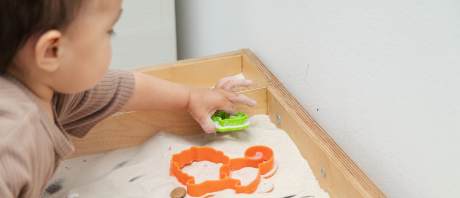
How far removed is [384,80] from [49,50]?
449mm

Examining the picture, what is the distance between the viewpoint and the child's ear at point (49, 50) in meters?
0.46

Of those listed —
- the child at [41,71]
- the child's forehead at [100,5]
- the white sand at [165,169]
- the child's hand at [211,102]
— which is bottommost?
the white sand at [165,169]

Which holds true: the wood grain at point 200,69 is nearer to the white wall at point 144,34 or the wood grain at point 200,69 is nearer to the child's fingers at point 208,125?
the child's fingers at point 208,125

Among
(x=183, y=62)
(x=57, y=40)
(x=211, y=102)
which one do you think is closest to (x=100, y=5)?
(x=57, y=40)

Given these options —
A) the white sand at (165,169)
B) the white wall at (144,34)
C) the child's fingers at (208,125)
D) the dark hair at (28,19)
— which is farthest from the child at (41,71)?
the white wall at (144,34)

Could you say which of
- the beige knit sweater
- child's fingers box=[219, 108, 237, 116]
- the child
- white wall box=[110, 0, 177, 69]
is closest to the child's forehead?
the child

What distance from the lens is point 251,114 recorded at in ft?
2.99

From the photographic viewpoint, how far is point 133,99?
79 centimetres

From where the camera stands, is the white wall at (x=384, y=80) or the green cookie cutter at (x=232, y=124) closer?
the white wall at (x=384, y=80)

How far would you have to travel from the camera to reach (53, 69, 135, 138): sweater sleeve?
0.71 metres

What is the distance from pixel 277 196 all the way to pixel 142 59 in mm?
1035

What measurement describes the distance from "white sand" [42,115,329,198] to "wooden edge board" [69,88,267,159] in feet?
0.04

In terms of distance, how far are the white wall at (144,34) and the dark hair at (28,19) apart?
3.25 feet

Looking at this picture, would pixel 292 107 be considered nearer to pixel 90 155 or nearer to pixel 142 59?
pixel 90 155
